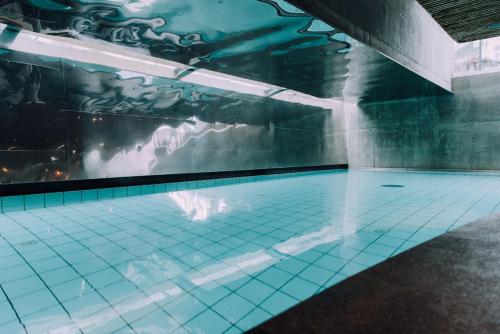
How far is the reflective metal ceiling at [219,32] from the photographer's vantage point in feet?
11.8

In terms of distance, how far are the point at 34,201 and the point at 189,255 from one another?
4.53 metres

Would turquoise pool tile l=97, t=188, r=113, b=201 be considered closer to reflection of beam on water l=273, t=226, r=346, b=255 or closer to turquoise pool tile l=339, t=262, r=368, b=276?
reflection of beam on water l=273, t=226, r=346, b=255

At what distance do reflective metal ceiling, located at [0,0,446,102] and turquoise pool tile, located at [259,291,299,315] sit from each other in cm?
348

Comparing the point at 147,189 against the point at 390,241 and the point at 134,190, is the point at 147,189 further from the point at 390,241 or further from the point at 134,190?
the point at 390,241

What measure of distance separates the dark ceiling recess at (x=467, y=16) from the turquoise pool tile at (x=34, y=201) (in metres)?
9.19

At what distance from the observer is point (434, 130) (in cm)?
1134

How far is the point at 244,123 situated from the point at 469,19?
22.0ft

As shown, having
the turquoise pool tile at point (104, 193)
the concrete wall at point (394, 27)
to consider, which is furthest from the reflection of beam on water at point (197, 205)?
the concrete wall at point (394, 27)

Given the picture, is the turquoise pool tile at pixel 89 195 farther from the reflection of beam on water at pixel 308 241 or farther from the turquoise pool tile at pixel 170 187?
the reflection of beam on water at pixel 308 241

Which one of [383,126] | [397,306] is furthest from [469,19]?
[397,306]

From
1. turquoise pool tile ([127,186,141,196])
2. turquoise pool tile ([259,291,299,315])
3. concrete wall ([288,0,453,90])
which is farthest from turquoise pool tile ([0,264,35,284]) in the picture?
concrete wall ([288,0,453,90])

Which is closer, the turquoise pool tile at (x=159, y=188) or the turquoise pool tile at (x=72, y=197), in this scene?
the turquoise pool tile at (x=72, y=197)

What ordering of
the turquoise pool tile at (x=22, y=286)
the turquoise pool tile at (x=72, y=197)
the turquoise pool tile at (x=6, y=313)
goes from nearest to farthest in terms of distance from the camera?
the turquoise pool tile at (x=6, y=313)
the turquoise pool tile at (x=22, y=286)
the turquoise pool tile at (x=72, y=197)

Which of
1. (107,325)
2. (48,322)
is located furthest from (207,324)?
(48,322)
